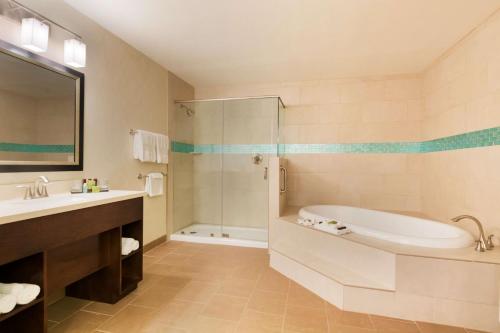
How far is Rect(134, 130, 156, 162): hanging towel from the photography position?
2809 millimetres

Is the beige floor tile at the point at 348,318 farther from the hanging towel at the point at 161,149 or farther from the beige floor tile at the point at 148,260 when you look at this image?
the hanging towel at the point at 161,149

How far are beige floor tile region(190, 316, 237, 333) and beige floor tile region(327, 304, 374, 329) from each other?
2.21 ft

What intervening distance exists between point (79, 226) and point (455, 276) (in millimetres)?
2412

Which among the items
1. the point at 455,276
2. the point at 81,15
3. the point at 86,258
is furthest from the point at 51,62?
the point at 455,276

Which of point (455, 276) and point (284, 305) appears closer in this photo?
point (455, 276)

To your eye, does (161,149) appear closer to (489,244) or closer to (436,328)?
(436,328)

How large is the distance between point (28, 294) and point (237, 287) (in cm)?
145

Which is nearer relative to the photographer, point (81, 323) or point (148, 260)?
point (81, 323)

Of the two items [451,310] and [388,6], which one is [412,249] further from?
[388,6]

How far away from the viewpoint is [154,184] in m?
3.12

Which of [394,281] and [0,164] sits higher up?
[0,164]

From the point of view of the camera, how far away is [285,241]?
2.88m

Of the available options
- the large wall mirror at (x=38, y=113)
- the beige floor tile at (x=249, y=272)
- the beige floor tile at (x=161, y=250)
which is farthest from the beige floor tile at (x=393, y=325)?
the large wall mirror at (x=38, y=113)

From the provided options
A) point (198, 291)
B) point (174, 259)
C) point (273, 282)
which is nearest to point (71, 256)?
point (198, 291)
